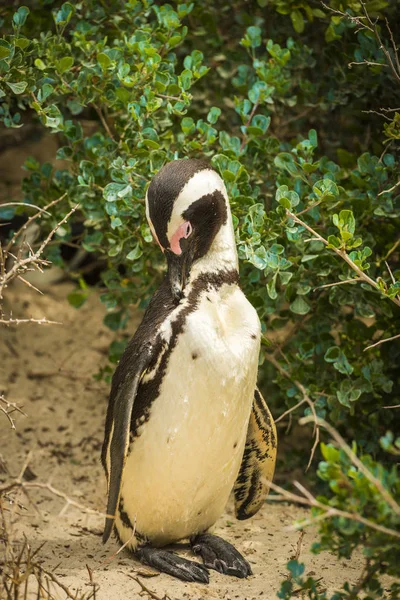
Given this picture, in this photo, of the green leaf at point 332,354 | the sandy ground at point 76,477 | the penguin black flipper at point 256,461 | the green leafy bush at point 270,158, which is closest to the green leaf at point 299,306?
the green leafy bush at point 270,158

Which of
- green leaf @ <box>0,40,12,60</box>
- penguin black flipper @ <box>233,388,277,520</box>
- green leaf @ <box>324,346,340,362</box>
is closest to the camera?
green leaf @ <box>0,40,12,60</box>

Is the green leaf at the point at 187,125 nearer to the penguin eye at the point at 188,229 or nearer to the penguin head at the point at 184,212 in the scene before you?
the penguin head at the point at 184,212

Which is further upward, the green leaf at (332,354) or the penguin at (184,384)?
the penguin at (184,384)

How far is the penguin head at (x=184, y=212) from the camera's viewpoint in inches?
88.7

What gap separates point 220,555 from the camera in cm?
254

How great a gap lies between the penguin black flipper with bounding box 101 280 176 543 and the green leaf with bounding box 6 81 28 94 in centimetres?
75

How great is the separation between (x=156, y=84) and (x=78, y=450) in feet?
5.36

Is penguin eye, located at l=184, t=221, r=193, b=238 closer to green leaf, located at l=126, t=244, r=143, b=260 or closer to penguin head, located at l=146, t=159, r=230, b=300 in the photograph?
penguin head, located at l=146, t=159, r=230, b=300

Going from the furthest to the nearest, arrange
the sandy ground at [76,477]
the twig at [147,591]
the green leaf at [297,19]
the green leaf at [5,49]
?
the green leaf at [297,19]
the green leaf at [5,49]
the sandy ground at [76,477]
the twig at [147,591]

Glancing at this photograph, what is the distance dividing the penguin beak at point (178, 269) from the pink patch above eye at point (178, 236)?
0.06ft

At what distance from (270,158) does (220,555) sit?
1294mm

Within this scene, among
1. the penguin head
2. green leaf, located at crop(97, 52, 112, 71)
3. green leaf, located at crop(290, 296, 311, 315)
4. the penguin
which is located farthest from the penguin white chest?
green leaf, located at crop(97, 52, 112, 71)

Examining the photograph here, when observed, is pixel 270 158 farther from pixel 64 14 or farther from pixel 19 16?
pixel 19 16

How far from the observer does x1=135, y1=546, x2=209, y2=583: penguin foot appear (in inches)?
95.2
